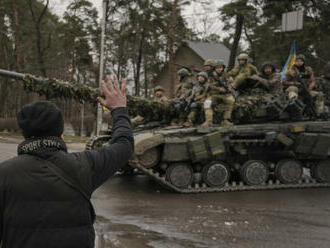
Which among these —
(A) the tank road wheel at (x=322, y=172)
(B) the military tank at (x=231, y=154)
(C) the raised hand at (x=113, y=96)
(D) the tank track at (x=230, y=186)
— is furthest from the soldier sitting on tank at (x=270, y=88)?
(C) the raised hand at (x=113, y=96)

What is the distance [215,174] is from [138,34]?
71.0ft

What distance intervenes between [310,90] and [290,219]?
4.84 meters

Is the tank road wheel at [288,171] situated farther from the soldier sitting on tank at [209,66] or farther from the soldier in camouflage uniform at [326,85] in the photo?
the soldier sitting on tank at [209,66]

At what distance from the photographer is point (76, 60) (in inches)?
1220

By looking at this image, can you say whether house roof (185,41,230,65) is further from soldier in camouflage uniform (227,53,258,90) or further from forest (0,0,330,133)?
soldier in camouflage uniform (227,53,258,90)

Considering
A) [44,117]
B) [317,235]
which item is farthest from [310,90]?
[44,117]

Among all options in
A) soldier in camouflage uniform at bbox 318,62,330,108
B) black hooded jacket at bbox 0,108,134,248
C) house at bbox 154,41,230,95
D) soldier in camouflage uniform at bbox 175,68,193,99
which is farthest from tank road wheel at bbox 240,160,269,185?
house at bbox 154,41,230,95

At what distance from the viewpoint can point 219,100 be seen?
9.77 metres

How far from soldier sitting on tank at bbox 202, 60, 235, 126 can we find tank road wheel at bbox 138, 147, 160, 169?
140 centimetres

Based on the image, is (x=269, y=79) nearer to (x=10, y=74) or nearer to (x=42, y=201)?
(x=10, y=74)

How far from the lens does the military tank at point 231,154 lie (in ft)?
29.2

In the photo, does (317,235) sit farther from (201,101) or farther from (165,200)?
(201,101)

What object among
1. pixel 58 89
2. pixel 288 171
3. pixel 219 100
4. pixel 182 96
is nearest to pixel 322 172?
pixel 288 171

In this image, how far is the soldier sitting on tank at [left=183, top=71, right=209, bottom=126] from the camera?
32.6 ft
